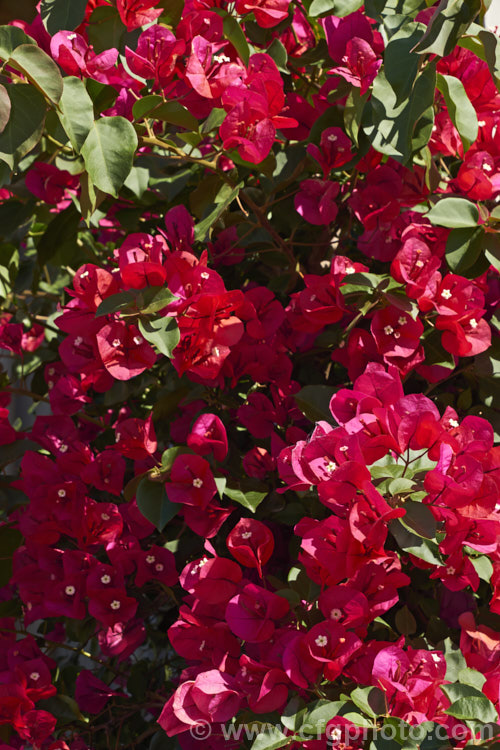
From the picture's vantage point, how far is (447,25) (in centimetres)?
68

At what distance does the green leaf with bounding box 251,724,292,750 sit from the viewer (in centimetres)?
66

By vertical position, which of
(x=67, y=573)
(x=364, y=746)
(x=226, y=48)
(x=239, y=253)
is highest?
(x=226, y=48)

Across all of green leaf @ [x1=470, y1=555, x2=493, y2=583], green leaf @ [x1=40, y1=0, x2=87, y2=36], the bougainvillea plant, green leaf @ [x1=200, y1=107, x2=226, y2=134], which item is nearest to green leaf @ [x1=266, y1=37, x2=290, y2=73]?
the bougainvillea plant

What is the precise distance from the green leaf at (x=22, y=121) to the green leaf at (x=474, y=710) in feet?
2.12

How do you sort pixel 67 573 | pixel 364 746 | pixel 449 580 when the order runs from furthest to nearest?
pixel 67 573
pixel 449 580
pixel 364 746

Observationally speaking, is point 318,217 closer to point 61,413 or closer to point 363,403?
point 363,403

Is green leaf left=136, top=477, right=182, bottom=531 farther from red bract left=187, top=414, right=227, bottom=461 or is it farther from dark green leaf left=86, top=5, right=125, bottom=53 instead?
dark green leaf left=86, top=5, right=125, bottom=53

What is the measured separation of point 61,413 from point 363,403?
49cm

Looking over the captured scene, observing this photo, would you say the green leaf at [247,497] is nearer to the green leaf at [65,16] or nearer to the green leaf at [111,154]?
the green leaf at [111,154]

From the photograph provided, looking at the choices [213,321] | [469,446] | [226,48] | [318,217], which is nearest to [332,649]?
[469,446]

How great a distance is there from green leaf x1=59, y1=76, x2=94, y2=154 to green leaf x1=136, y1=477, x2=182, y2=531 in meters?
0.38

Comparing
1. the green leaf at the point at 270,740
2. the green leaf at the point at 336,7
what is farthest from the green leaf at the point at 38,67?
the green leaf at the point at 270,740

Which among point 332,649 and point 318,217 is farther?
point 318,217

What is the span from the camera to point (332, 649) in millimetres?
693
